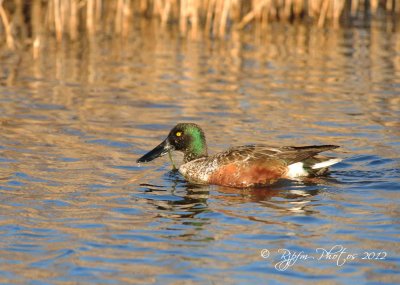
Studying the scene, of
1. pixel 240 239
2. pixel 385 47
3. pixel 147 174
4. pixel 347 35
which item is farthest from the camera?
pixel 347 35

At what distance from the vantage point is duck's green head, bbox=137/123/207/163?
975cm

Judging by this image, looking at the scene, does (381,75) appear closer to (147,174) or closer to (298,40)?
(298,40)

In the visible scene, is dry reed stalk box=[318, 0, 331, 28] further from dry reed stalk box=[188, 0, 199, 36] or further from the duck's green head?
the duck's green head

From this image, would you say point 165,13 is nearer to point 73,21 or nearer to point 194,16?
point 194,16

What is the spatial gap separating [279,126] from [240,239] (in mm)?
4548

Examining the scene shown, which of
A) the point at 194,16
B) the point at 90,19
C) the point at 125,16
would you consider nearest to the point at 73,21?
the point at 90,19

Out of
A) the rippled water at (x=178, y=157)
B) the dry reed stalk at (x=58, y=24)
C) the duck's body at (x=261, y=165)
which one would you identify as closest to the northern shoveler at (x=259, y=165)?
the duck's body at (x=261, y=165)

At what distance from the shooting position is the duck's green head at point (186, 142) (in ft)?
32.0

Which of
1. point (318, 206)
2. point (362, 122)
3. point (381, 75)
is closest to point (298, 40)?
point (381, 75)

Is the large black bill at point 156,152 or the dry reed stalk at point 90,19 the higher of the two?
the dry reed stalk at point 90,19

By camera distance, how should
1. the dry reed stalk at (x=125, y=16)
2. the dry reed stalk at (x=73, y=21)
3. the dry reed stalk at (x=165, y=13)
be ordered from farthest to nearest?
the dry reed stalk at (x=125, y=16) → the dry reed stalk at (x=165, y=13) → the dry reed stalk at (x=73, y=21)

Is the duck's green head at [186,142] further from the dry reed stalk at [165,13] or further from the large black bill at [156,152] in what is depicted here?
the dry reed stalk at [165,13]

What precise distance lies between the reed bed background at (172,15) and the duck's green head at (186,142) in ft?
23.2

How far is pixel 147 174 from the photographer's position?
31.3ft
